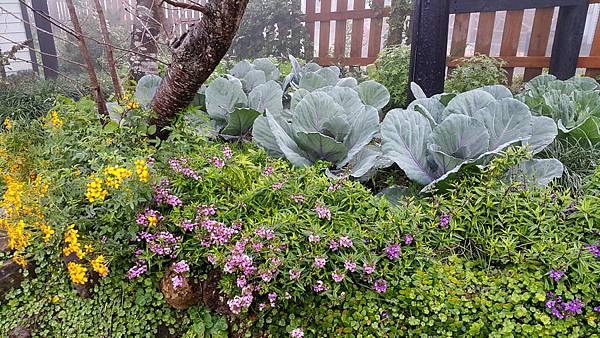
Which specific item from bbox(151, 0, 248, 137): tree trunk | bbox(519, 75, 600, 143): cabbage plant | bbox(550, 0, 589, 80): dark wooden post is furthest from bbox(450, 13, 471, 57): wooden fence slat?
bbox(151, 0, 248, 137): tree trunk

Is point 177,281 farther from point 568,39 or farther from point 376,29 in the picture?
point 376,29

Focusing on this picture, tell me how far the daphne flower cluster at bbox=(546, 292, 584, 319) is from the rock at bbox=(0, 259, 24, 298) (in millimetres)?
1963

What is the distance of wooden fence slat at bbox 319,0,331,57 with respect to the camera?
19.1 feet

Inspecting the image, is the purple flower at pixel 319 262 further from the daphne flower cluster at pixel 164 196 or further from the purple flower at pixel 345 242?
the daphne flower cluster at pixel 164 196

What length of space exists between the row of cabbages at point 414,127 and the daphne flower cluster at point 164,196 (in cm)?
50

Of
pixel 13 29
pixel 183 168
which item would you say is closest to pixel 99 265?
pixel 183 168

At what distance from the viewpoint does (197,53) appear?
175 centimetres

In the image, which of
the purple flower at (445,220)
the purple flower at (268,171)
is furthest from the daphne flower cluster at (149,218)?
the purple flower at (445,220)

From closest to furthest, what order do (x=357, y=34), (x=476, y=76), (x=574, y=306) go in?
(x=574, y=306)
(x=476, y=76)
(x=357, y=34)

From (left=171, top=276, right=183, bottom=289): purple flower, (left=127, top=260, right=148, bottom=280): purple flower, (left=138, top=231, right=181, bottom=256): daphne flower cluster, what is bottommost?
(left=127, top=260, right=148, bottom=280): purple flower

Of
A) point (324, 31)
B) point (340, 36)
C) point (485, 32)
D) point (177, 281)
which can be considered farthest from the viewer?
point (324, 31)

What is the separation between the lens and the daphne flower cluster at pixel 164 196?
161cm

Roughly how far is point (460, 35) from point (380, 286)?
3.65 metres

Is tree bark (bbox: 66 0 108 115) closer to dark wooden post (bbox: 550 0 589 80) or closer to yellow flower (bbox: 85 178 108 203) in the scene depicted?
yellow flower (bbox: 85 178 108 203)
